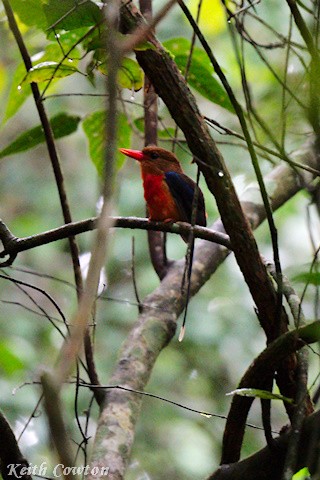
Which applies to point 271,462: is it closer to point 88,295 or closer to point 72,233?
point 72,233

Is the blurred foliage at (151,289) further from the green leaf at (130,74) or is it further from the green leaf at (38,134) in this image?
the green leaf at (130,74)

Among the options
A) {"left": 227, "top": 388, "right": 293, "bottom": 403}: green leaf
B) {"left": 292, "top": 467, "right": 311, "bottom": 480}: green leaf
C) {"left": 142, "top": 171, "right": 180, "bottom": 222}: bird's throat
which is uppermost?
{"left": 142, "top": 171, "right": 180, "bottom": 222}: bird's throat

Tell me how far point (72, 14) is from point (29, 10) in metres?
0.28

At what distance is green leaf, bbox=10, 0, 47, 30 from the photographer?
2.03 meters

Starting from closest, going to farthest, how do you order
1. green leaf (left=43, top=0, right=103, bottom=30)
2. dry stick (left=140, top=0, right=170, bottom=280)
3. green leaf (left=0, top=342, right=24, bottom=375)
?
green leaf (left=43, top=0, right=103, bottom=30) < dry stick (left=140, top=0, right=170, bottom=280) < green leaf (left=0, top=342, right=24, bottom=375)

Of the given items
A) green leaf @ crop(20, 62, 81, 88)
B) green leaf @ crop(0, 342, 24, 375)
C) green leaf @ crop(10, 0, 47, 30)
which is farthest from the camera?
green leaf @ crop(0, 342, 24, 375)

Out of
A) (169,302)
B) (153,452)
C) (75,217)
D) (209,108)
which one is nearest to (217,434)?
(153,452)

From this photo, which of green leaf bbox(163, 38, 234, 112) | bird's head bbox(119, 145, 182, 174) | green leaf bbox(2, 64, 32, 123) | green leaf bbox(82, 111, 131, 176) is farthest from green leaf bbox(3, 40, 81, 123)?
bird's head bbox(119, 145, 182, 174)

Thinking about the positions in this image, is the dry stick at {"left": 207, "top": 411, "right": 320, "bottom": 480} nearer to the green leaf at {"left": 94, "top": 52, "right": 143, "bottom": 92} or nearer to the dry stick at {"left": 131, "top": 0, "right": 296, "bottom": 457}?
the dry stick at {"left": 131, "top": 0, "right": 296, "bottom": 457}

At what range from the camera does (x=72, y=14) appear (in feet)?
5.94

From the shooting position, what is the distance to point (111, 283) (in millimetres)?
5477

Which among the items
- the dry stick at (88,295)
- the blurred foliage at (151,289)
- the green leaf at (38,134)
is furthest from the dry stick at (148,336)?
the dry stick at (88,295)

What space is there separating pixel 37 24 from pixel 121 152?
26.1 inches

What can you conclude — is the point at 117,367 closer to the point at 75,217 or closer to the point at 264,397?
the point at 264,397
